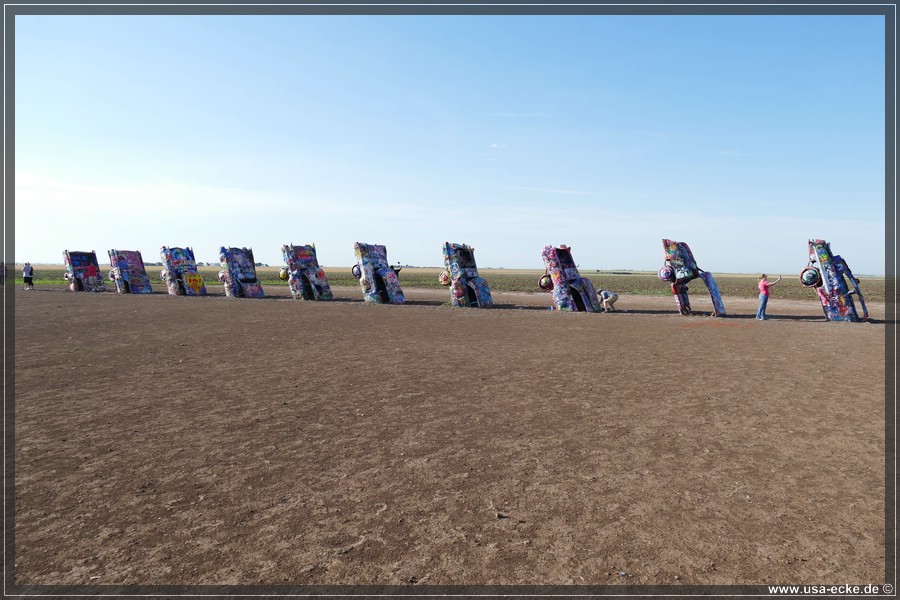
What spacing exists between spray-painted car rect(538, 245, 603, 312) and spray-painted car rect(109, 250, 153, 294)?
34.2m

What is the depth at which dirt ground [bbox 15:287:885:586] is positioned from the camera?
4.30 m

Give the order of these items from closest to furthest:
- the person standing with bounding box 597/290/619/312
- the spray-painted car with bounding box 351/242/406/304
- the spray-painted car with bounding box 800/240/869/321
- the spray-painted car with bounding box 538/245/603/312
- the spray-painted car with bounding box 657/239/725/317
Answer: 1. the spray-painted car with bounding box 800/240/869/321
2. the spray-painted car with bounding box 657/239/725/317
3. the spray-painted car with bounding box 538/245/603/312
4. the person standing with bounding box 597/290/619/312
5. the spray-painted car with bounding box 351/242/406/304

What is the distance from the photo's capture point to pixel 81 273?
41000mm

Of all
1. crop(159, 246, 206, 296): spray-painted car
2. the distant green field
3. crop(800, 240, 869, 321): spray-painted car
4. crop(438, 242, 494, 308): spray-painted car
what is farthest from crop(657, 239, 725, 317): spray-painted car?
crop(159, 246, 206, 296): spray-painted car

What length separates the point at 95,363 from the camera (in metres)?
12.5

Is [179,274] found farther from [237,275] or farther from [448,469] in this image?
[448,469]

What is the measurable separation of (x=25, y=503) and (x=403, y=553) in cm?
450

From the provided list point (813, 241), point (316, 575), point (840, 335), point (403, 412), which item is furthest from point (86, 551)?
point (813, 241)

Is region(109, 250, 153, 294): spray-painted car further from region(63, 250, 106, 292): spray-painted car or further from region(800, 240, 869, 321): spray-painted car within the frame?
region(800, 240, 869, 321): spray-painted car

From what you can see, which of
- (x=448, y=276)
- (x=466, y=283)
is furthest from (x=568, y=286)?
(x=448, y=276)

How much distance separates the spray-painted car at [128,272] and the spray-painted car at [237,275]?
8.91m

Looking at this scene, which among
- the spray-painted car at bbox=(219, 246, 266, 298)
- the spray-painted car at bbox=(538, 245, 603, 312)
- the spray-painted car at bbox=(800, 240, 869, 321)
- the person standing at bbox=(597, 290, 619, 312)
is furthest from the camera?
the spray-painted car at bbox=(219, 246, 266, 298)

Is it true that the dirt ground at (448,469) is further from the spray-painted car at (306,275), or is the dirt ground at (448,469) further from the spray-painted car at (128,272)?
the spray-painted car at (128,272)

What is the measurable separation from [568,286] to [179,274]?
31776 millimetres
